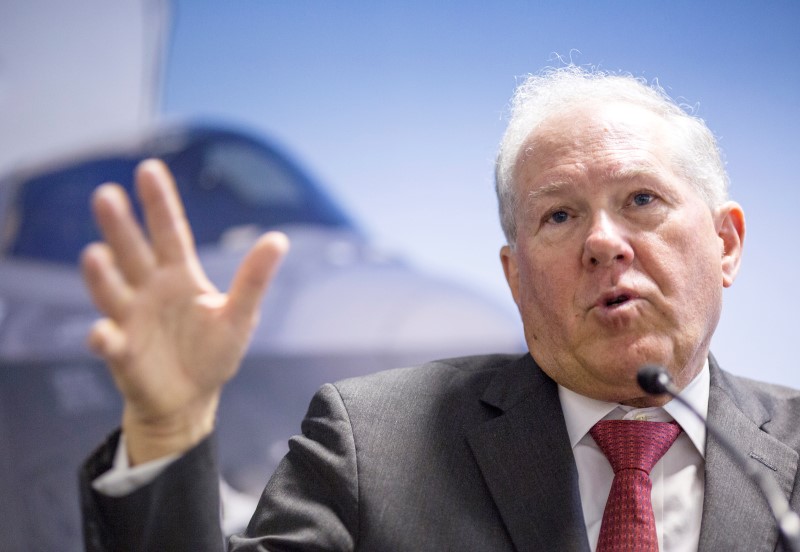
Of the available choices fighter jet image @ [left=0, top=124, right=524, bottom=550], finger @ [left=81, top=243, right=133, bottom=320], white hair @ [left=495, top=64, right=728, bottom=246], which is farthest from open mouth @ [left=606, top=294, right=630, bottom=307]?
finger @ [left=81, top=243, right=133, bottom=320]

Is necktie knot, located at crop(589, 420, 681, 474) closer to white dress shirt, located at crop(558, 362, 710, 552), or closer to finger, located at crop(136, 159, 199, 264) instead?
white dress shirt, located at crop(558, 362, 710, 552)

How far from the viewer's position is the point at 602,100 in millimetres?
1970

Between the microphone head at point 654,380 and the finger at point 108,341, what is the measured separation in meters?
0.87

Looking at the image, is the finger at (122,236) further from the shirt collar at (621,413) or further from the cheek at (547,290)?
the shirt collar at (621,413)

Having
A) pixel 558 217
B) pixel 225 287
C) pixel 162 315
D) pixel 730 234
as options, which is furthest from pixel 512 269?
pixel 162 315

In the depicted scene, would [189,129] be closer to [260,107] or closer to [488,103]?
[260,107]

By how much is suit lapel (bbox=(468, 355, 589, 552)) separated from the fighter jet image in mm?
701

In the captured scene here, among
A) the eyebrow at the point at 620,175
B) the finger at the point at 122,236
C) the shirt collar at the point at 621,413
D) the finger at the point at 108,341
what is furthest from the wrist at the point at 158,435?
the eyebrow at the point at 620,175

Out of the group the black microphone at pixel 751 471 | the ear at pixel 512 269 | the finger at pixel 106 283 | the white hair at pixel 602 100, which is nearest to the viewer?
the black microphone at pixel 751 471

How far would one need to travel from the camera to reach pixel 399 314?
2.55m

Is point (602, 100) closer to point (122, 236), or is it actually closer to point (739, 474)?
point (739, 474)

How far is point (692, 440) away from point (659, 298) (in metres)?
0.33

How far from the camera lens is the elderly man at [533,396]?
1333 mm

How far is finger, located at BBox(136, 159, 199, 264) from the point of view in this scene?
1337mm
